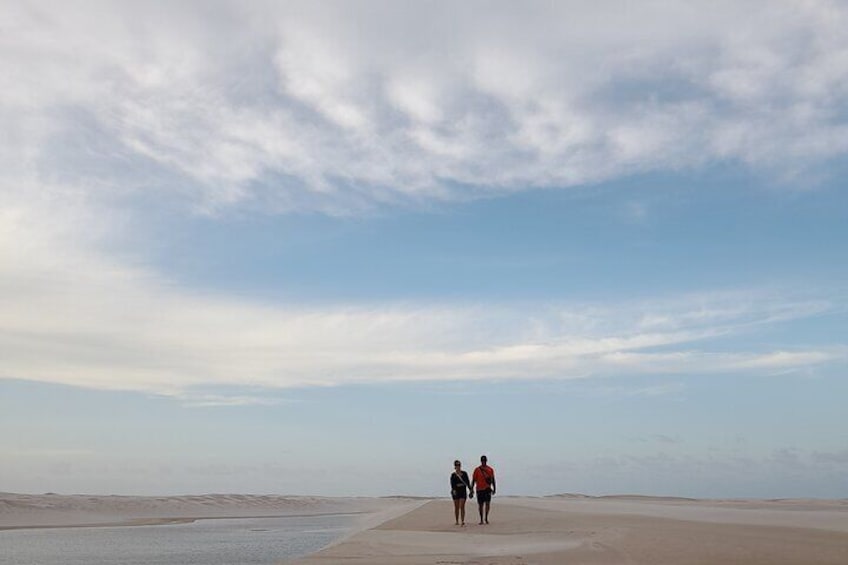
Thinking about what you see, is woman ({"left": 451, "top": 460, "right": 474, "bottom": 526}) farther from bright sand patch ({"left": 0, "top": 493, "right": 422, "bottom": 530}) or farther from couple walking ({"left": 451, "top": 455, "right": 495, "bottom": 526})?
bright sand patch ({"left": 0, "top": 493, "right": 422, "bottom": 530})

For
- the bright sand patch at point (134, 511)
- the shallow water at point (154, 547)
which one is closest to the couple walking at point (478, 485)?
the shallow water at point (154, 547)

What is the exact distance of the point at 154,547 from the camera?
908 inches

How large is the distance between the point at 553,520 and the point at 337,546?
35.7ft

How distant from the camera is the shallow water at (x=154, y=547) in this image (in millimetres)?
18734

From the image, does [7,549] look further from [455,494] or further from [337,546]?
[455,494]

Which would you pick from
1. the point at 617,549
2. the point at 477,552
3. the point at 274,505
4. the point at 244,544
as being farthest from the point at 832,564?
the point at 274,505

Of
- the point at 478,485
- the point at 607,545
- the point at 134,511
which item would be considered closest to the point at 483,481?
the point at 478,485

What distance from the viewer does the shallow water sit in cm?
1873

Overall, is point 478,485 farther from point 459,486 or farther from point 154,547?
point 154,547

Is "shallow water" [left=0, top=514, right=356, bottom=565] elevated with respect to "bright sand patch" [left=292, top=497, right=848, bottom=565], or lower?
lower

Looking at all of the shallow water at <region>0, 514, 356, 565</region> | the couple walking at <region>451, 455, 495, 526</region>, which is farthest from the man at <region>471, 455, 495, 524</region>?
the shallow water at <region>0, 514, 356, 565</region>

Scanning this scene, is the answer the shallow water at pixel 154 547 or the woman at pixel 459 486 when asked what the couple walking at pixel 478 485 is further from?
the shallow water at pixel 154 547

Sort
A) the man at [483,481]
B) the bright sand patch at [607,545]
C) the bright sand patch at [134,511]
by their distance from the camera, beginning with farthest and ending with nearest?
the bright sand patch at [134,511] < the man at [483,481] < the bright sand patch at [607,545]

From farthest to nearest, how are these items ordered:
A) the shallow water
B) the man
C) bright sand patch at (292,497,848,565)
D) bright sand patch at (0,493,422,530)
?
bright sand patch at (0,493,422,530), the man, the shallow water, bright sand patch at (292,497,848,565)
